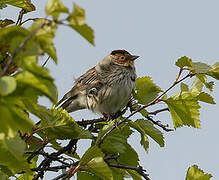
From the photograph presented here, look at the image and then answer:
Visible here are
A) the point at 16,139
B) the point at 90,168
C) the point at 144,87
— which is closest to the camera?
the point at 16,139

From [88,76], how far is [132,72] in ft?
2.13

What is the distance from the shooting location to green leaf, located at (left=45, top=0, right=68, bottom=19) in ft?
5.35

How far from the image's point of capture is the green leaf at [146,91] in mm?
3648

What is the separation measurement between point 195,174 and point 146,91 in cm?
91

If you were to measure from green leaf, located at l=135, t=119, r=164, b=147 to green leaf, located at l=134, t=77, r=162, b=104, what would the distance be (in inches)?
6.7

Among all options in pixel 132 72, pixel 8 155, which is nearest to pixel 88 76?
pixel 132 72

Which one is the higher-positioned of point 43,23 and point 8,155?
point 43,23

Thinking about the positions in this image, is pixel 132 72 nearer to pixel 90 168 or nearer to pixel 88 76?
pixel 88 76

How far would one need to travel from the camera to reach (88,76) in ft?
21.0

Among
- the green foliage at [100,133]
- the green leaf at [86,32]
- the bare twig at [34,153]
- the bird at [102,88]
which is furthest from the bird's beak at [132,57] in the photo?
the green leaf at [86,32]

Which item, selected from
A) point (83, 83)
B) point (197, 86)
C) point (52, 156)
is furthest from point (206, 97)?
point (83, 83)

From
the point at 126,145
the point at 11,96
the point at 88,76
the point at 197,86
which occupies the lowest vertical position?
the point at 11,96

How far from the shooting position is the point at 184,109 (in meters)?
3.45

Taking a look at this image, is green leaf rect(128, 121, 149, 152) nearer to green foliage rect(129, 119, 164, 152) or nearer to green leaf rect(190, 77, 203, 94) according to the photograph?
green foliage rect(129, 119, 164, 152)
